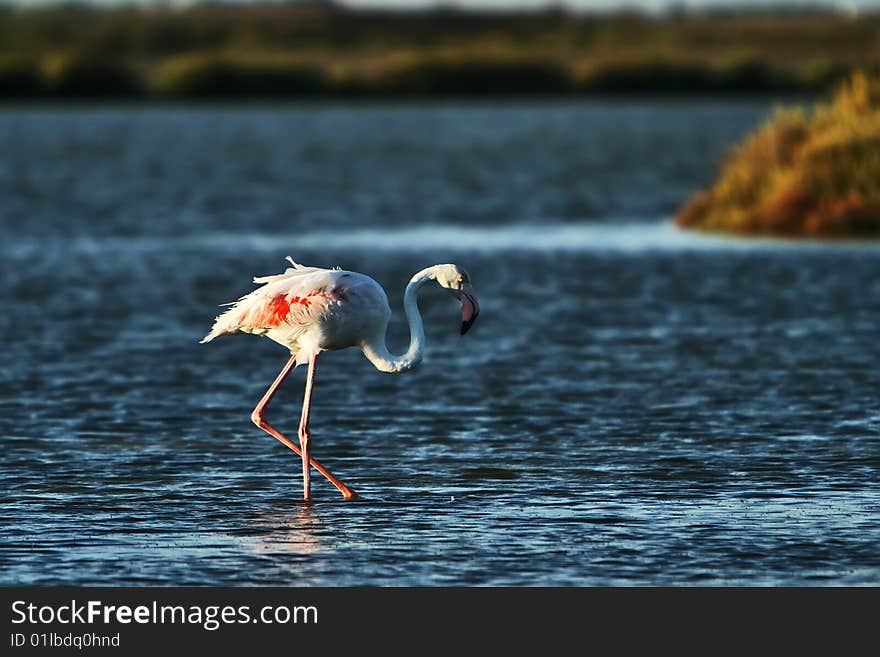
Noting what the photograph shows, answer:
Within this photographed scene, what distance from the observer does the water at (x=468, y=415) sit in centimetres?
1087

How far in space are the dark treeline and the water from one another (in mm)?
53473

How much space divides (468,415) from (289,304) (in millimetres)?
2787

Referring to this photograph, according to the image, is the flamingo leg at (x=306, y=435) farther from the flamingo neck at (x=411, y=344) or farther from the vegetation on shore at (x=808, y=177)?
the vegetation on shore at (x=808, y=177)

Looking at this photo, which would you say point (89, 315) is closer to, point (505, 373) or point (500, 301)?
point (500, 301)

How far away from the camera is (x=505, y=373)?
17031 mm

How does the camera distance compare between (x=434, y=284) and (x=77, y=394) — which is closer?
(x=77, y=394)

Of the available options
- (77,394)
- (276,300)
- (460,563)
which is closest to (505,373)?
(77,394)

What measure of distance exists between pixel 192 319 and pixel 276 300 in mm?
8236

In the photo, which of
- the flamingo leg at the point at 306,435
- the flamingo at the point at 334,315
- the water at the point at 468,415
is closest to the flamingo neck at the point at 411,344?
the flamingo at the point at 334,315

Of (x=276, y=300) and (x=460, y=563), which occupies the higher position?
(x=276, y=300)

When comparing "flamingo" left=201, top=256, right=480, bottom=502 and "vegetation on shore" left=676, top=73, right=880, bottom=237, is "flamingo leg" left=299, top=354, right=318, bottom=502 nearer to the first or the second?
"flamingo" left=201, top=256, right=480, bottom=502

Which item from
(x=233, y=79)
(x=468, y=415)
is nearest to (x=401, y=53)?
(x=233, y=79)

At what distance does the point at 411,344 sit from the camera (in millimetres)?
12500
